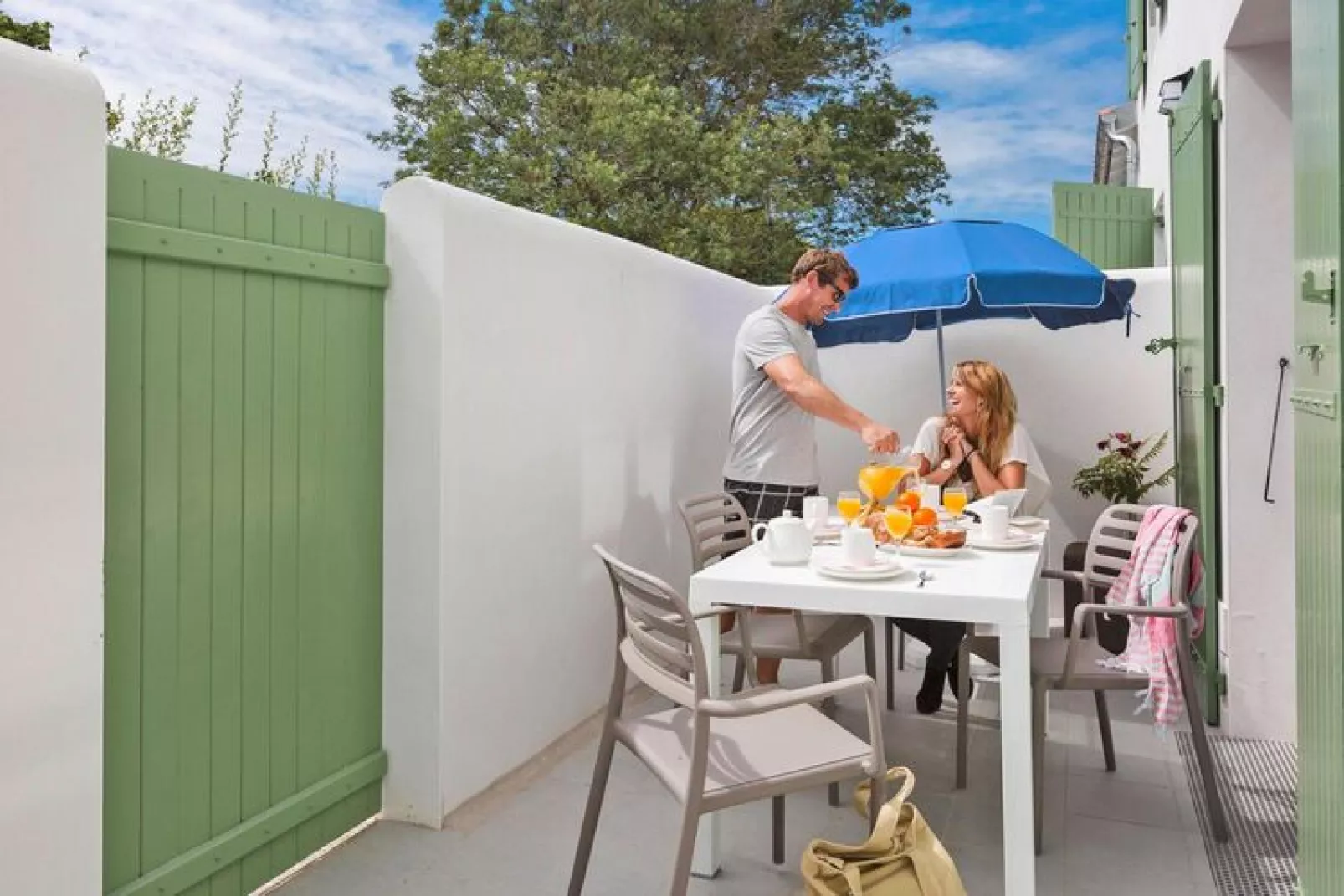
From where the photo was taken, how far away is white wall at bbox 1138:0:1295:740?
143 inches

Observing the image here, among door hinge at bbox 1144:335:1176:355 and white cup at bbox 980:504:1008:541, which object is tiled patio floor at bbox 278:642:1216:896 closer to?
white cup at bbox 980:504:1008:541

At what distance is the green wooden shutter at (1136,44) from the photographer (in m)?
7.89

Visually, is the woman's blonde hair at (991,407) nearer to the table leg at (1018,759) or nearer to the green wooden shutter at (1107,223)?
the table leg at (1018,759)

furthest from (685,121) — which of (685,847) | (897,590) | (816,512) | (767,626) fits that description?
(685,847)

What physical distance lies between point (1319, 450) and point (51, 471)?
95.3 inches

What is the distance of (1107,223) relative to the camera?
7.86m

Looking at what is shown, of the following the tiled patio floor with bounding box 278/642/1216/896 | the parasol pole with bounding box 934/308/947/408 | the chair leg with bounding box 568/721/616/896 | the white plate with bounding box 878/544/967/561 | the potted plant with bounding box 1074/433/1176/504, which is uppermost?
the parasol pole with bounding box 934/308/947/408

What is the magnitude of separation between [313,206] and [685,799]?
5.84ft

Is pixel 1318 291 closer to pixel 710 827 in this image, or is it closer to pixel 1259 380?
pixel 710 827

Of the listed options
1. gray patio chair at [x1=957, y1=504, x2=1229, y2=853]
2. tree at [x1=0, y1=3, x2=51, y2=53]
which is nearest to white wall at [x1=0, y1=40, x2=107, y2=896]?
gray patio chair at [x1=957, y1=504, x2=1229, y2=853]

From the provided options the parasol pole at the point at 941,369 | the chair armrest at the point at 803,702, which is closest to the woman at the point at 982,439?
the parasol pole at the point at 941,369

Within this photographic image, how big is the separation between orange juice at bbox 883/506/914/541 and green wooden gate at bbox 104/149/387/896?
59.9 inches

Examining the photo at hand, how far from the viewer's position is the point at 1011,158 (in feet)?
180

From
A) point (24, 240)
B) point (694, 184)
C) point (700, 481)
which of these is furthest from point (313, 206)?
point (694, 184)
